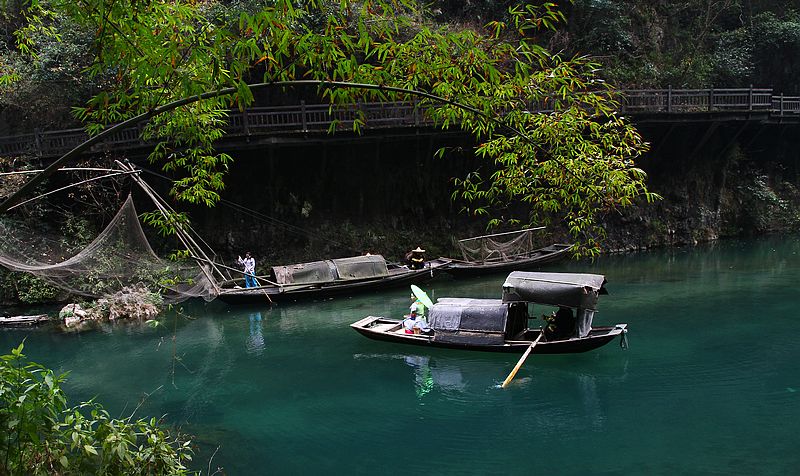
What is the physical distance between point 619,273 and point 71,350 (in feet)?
53.8

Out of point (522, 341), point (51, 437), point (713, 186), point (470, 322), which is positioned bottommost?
point (522, 341)

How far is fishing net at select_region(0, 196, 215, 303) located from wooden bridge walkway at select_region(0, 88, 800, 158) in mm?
2407

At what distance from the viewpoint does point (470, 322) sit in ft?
38.6

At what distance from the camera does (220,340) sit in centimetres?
1378

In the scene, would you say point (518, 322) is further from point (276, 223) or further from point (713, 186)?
point (713, 186)

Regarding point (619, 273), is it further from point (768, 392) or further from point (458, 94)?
point (458, 94)

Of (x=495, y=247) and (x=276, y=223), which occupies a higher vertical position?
(x=276, y=223)

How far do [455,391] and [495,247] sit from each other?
10672mm

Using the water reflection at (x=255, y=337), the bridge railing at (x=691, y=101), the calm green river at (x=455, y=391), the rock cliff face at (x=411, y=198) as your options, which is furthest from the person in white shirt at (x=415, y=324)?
the bridge railing at (x=691, y=101)

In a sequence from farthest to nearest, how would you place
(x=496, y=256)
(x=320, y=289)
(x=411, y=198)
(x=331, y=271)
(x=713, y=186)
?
(x=713, y=186), (x=411, y=198), (x=496, y=256), (x=331, y=271), (x=320, y=289)

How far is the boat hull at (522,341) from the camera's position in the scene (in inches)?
436

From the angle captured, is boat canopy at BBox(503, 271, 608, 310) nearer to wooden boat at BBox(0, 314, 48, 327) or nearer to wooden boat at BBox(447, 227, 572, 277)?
wooden boat at BBox(447, 227, 572, 277)

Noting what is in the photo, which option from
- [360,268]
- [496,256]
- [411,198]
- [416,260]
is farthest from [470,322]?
[411,198]

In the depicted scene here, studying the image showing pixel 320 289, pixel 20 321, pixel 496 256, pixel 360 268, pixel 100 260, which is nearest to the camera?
pixel 100 260
